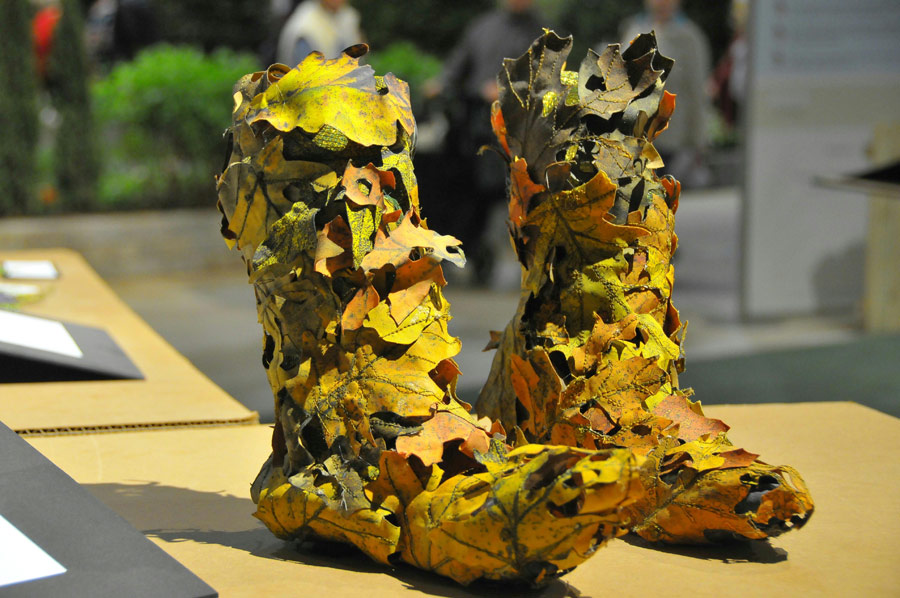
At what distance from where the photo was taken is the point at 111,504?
0.81 meters

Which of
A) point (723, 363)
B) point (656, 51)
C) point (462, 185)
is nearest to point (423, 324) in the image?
point (656, 51)

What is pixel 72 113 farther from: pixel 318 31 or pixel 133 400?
pixel 133 400

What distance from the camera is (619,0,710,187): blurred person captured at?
3439 millimetres

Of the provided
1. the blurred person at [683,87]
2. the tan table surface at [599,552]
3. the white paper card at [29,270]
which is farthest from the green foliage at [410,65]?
the tan table surface at [599,552]

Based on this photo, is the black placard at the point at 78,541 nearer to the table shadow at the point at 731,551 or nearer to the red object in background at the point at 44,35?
the table shadow at the point at 731,551

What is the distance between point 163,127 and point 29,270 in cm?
318

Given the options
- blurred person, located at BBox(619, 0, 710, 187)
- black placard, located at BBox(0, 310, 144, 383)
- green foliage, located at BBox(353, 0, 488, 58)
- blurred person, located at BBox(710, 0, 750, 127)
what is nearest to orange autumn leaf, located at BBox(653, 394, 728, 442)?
black placard, located at BBox(0, 310, 144, 383)

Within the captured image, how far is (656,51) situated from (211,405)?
0.65 meters

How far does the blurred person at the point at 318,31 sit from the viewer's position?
11.9 feet

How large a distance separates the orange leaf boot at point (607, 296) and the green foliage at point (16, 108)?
4281 mm

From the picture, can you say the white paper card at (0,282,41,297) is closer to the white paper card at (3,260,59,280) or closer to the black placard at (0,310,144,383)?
the white paper card at (3,260,59,280)

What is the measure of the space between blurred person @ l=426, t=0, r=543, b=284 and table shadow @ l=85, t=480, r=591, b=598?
2.73m

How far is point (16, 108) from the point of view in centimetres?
458

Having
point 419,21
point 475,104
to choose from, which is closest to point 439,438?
point 475,104
